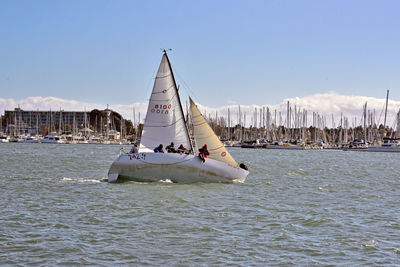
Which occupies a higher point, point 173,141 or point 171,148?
point 173,141

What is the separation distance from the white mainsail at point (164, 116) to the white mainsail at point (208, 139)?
65cm

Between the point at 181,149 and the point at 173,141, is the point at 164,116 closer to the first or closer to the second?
the point at 173,141

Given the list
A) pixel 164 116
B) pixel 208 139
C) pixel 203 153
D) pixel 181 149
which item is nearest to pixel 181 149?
pixel 181 149

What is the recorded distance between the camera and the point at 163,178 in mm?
26797

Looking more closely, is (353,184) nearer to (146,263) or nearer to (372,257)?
(372,257)

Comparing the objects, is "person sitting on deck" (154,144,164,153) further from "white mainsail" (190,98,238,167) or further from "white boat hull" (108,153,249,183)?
"white mainsail" (190,98,238,167)

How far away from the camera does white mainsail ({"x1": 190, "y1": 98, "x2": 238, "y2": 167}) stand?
93.4ft

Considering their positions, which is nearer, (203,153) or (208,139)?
(203,153)

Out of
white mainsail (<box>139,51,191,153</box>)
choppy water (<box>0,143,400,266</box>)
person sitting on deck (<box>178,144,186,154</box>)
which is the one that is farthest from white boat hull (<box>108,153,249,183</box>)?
white mainsail (<box>139,51,191,153</box>)

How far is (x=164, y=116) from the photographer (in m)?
28.7

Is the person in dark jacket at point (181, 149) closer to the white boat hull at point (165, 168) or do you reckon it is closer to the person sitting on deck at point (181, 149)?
the person sitting on deck at point (181, 149)

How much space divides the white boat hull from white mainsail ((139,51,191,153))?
1820 mm

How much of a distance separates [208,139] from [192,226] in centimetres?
1228

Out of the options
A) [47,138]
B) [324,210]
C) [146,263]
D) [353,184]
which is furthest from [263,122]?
[146,263]
